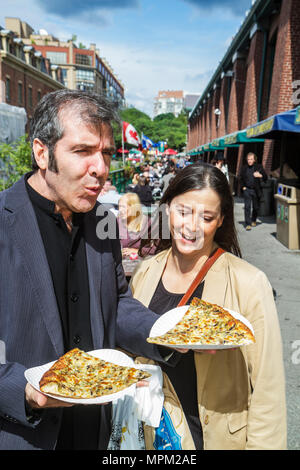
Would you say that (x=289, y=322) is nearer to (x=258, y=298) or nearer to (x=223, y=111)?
(x=258, y=298)

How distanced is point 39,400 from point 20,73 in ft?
148

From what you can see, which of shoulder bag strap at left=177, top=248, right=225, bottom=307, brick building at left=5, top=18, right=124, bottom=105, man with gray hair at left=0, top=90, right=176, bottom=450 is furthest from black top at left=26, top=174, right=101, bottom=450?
brick building at left=5, top=18, right=124, bottom=105

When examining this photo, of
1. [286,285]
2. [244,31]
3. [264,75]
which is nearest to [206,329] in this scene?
[286,285]

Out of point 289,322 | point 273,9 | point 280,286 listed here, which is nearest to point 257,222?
point 280,286

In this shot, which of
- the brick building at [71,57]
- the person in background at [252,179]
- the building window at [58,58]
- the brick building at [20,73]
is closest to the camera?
the person in background at [252,179]

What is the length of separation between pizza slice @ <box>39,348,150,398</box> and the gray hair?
0.86 meters

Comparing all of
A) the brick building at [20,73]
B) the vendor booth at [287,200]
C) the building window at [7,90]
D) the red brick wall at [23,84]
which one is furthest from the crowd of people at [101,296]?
the building window at [7,90]

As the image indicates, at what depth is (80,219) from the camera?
1952 mm

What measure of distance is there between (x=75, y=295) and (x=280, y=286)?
5678 mm

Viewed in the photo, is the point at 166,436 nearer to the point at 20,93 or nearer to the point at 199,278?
the point at 199,278

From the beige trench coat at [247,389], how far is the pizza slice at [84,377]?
456 mm

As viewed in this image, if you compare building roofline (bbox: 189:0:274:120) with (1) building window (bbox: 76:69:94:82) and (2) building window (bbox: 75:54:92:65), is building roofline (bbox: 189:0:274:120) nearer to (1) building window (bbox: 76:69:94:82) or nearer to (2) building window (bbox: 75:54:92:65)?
(1) building window (bbox: 76:69:94:82)

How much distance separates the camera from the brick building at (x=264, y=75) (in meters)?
13.1

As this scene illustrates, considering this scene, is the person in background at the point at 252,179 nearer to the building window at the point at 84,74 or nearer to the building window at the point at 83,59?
the building window at the point at 84,74
